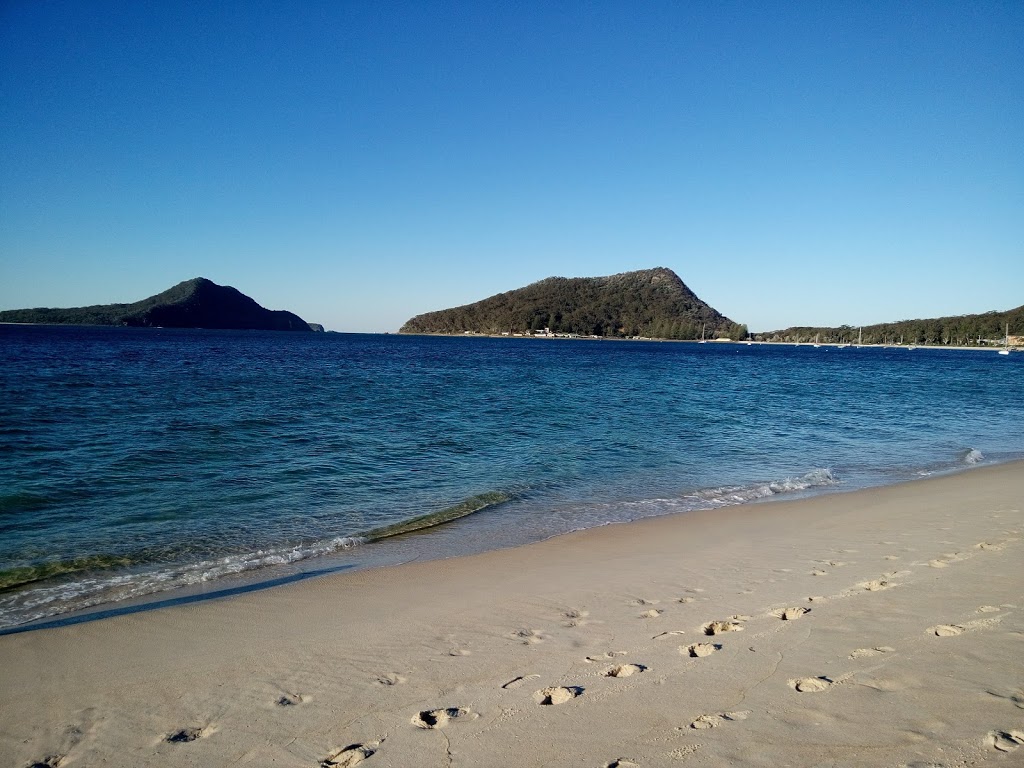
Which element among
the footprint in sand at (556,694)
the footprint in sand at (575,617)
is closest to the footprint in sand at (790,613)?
the footprint in sand at (575,617)

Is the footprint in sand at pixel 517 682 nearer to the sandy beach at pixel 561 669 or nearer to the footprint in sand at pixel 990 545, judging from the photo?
the sandy beach at pixel 561 669

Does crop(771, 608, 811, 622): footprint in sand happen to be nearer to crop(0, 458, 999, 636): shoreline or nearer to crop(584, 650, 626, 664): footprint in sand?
crop(584, 650, 626, 664): footprint in sand

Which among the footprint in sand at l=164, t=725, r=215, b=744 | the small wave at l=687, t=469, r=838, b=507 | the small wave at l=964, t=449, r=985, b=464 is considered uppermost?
the footprint in sand at l=164, t=725, r=215, b=744

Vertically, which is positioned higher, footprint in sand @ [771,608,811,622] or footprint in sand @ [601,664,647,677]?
footprint in sand @ [601,664,647,677]

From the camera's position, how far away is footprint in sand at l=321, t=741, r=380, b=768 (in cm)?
340

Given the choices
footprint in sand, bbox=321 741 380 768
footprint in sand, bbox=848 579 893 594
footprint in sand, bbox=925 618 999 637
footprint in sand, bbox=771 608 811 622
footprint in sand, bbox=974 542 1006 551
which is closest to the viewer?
footprint in sand, bbox=321 741 380 768

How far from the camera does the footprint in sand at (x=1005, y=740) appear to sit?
315 cm

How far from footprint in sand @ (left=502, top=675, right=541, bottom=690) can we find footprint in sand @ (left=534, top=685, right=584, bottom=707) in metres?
0.19

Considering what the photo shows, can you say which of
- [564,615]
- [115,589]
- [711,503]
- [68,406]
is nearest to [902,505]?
[711,503]

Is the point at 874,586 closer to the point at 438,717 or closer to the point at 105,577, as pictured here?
the point at 438,717

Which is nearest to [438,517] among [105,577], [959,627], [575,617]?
[105,577]

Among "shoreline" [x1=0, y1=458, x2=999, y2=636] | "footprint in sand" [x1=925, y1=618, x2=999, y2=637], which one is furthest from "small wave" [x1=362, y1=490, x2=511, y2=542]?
"footprint in sand" [x1=925, y1=618, x2=999, y2=637]

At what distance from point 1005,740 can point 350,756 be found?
3.60 metres

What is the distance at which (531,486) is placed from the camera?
1252 cm
